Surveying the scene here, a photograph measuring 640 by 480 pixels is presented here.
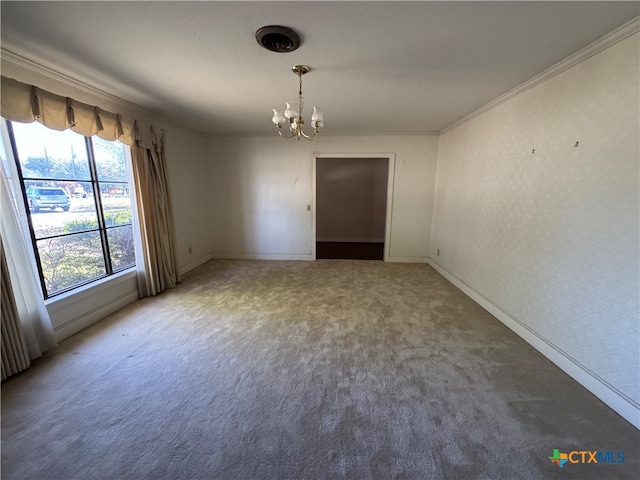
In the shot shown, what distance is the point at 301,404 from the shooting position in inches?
64.6

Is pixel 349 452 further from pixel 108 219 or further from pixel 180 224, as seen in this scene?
pixel 180 224

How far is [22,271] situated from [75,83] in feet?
5.62

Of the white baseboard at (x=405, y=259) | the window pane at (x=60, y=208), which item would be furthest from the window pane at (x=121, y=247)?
the white baseboard at (x=405, y=259)

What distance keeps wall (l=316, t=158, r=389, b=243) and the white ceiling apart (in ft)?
11.9

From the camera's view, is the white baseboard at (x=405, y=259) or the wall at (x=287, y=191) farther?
the white baseboard at (x=405, y=259)

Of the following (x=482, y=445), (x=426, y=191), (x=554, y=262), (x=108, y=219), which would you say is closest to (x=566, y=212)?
(x=554, y=262)

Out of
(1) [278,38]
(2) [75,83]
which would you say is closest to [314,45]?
(1) [278,38]

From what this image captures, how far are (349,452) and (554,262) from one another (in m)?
2.14

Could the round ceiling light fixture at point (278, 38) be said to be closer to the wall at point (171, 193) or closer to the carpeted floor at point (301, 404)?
the wall at point (171, 193)

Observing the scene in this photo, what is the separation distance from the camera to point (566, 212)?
195 centimetres

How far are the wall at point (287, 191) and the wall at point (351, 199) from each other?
6.22ft

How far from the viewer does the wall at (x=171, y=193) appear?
7.09 ft

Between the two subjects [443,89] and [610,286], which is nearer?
[610,286]

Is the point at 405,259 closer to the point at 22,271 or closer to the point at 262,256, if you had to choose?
the point at 262,256
